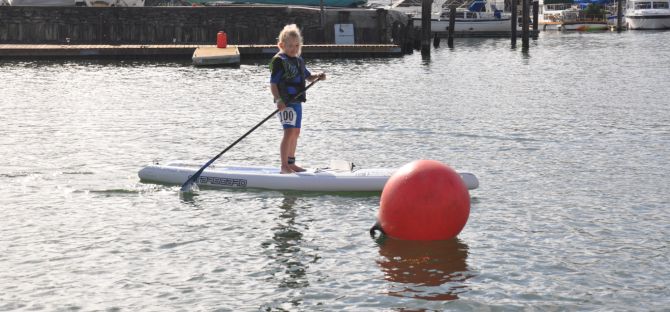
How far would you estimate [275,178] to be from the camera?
1241 cm

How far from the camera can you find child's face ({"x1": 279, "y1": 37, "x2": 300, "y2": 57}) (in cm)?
1177

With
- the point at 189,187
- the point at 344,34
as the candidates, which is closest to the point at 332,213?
the point at 189,187

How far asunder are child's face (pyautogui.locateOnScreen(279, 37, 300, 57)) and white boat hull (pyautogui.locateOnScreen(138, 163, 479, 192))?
1.49 metres

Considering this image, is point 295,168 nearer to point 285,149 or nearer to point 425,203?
point 285,149

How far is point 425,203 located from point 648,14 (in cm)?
7653

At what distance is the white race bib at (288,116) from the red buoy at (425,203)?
9.20 feet

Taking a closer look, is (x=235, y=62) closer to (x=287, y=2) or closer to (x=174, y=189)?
(x=287, y=2)

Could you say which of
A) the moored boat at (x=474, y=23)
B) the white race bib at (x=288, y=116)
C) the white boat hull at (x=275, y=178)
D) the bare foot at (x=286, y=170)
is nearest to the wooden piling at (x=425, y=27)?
the moored boat at (x=474, y=23)

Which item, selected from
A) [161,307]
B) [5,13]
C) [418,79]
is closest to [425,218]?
[161,307]

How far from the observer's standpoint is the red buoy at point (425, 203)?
934 centimetres

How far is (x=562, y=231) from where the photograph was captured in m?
10.5

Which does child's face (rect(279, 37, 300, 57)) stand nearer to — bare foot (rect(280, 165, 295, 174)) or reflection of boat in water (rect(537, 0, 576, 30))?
bare foot (rect(280, 165, 295, 174))

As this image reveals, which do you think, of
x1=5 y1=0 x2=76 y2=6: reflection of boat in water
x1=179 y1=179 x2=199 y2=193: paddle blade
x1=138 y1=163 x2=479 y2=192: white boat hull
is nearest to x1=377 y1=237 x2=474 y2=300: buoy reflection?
x1=138 y1=163 x2=479 y2=192: white boat hull

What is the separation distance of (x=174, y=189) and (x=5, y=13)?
35.0 m
